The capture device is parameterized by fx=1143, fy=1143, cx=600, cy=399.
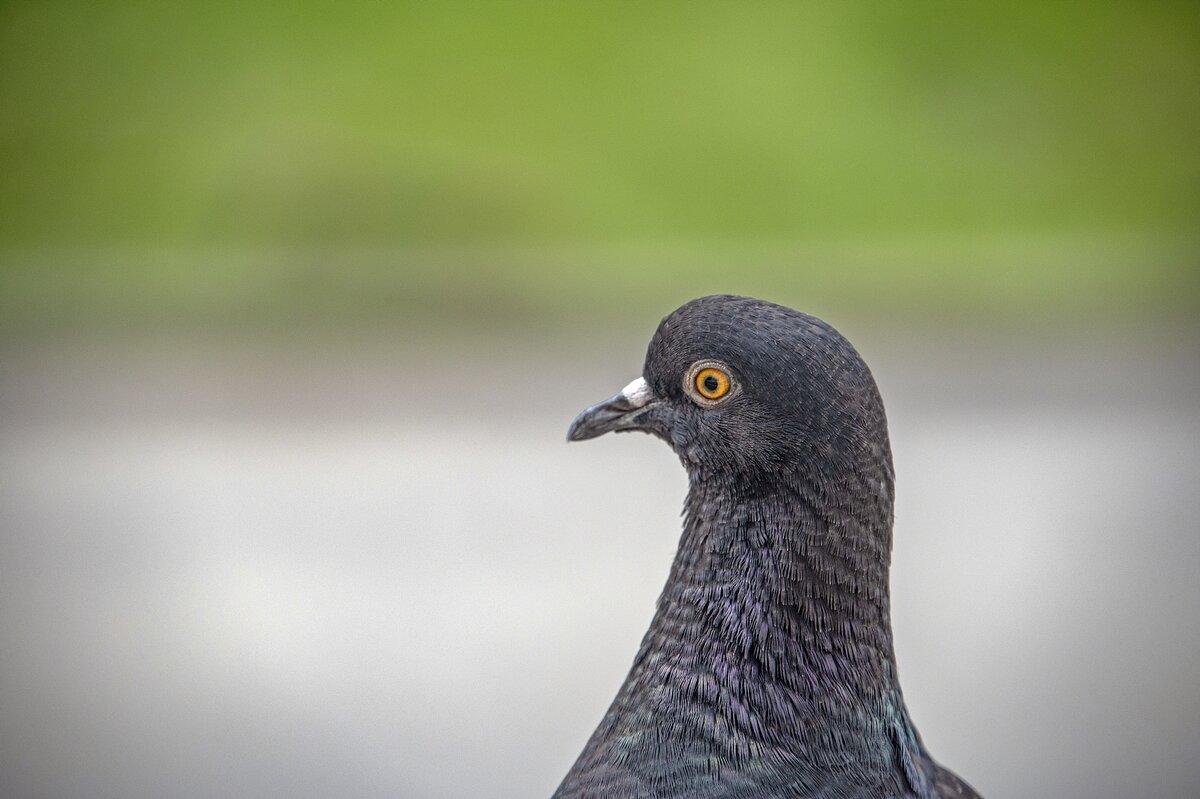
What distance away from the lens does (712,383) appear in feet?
4.39

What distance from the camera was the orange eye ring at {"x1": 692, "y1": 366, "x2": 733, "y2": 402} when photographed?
4.35 feet

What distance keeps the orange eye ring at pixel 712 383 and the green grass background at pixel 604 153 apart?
8.08ft

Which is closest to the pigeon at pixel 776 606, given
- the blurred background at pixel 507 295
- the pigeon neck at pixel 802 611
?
the pigeon neck at pixel 802 611

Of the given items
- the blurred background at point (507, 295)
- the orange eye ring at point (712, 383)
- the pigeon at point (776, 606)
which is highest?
the blurred background at point (507, 295)

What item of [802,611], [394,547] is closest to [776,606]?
[802,611]

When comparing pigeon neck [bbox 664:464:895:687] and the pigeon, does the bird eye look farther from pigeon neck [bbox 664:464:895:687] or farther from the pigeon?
pigeon neck [bbox 664:464:895:687]

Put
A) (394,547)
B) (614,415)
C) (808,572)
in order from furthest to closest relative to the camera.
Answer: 1. (394,547)
2. (614,415)
3. (808,572)

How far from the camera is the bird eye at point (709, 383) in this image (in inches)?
52.2

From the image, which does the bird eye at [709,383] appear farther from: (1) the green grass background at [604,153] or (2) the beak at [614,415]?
(1) the green grass background at [604,153]

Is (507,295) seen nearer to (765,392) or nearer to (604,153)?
(604,153)

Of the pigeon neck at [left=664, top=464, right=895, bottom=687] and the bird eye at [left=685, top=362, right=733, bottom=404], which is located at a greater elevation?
the bird eye at [left=685, top=362, right=733, bottom=404]

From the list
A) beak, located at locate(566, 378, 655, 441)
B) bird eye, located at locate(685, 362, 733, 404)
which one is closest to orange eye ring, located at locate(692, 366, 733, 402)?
bird eye, located at locate(685, 362, 733, 404)

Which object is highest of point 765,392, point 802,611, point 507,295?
point 507,295

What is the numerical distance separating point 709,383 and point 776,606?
0.88 ft
